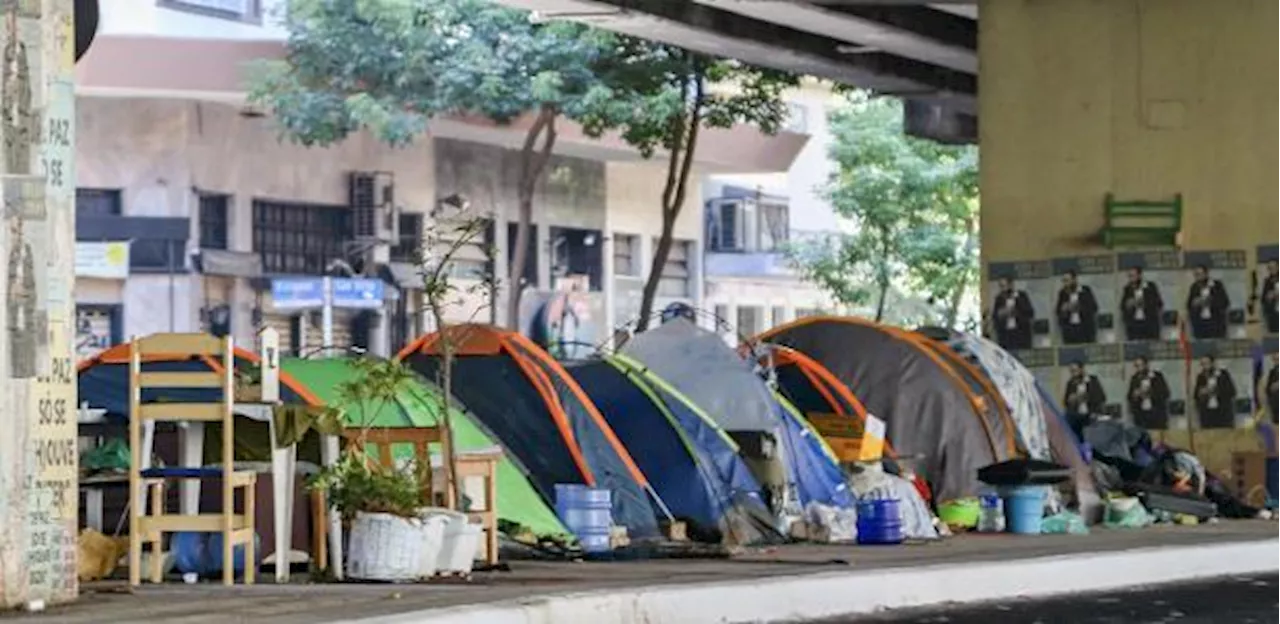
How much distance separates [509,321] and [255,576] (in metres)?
34.4

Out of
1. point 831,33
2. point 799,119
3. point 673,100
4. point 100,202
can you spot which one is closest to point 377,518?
point 831,33

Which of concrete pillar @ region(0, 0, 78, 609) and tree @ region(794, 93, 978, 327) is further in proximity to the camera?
tree @ region(794, 93, 978, 327)

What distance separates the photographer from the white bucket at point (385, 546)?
14.1m

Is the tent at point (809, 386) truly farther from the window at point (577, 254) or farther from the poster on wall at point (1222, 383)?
the window at point (577, 254)

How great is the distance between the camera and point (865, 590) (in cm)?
1492

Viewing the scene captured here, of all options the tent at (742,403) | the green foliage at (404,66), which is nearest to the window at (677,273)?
the green foliage at (404,66)

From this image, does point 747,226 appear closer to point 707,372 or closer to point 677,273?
point 677,273

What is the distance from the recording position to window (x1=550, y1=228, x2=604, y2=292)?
53.9 metres

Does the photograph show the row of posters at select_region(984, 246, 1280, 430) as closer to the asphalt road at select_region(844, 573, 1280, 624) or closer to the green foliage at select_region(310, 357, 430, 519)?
the asphalt road at select_region(844, 573, 1280, 624)

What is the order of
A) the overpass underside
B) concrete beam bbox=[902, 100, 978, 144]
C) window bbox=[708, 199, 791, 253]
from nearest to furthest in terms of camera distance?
the overpass underside, concrete beam bbox=[902, 100, 978, 144], window bbox=[708, 199, 791, 253]

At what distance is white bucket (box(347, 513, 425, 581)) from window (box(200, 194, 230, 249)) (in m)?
30.7

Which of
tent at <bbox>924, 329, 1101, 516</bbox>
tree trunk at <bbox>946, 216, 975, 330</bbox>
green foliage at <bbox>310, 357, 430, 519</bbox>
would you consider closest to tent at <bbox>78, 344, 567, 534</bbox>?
green foliage at <bbox>310, 357, 430, 519</bbox>

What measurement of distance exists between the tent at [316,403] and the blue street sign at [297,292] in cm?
2777

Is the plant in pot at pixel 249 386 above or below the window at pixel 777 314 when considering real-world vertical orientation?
below
